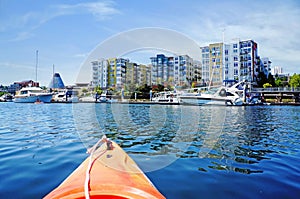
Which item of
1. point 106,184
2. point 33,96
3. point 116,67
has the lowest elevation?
point 106,184

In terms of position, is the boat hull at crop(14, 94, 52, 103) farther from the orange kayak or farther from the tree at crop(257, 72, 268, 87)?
the tree at crop(257, 72, 268, 87)

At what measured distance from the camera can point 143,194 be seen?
7.13ft

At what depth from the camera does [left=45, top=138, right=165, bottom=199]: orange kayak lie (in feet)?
7.09

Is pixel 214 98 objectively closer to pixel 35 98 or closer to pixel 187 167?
pixel 187 167

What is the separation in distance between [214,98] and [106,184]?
37.2m

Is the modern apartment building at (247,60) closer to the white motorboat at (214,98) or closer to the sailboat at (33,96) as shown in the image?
the white motorboat at (214,98)

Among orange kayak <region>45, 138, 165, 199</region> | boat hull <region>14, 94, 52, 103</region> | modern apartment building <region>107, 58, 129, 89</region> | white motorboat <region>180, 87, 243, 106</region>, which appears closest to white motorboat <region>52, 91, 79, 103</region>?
boat hull <region>14, 94, 52, 103</region>

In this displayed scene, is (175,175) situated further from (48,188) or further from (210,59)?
(210,59)

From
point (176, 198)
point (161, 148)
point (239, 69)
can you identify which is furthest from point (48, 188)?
point (239, 69)

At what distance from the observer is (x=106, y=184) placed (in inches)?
91.9

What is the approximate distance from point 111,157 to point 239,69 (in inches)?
2451

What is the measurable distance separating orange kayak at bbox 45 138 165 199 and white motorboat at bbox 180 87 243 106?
3540 centimetres

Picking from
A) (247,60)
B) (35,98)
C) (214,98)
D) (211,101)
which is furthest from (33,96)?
(247,60)

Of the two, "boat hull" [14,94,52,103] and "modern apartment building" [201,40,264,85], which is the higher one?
"modern apartment building" [201,40,264,85]
